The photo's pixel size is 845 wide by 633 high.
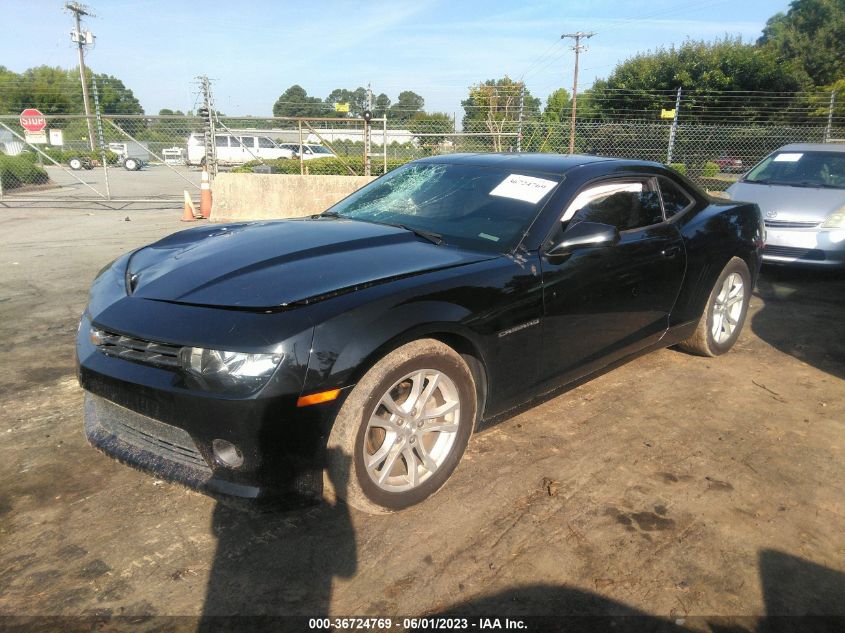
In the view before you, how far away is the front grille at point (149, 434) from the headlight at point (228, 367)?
267 millimetres

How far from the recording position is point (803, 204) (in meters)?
7.16

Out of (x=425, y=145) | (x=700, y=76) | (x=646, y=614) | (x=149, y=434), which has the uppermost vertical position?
(x=700, y=76)

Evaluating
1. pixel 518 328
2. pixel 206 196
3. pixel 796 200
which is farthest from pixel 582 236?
→ pixel 206 196

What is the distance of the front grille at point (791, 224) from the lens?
695 cm

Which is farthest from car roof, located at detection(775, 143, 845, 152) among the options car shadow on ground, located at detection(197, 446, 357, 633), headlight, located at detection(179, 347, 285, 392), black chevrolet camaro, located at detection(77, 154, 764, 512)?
headlight, located at detection(179, 347, 285, 392)

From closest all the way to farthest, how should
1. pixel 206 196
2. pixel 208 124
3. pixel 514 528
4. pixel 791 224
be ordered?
pixel 514 528
pixel 791 224
pixel 206 196
pixel 208 124

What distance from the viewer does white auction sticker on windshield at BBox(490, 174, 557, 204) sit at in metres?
3.38

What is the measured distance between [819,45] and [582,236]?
51.2 m

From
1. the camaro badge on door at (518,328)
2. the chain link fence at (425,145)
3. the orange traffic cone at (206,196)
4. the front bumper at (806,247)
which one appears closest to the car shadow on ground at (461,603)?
the camaro badge on door at (518,328)

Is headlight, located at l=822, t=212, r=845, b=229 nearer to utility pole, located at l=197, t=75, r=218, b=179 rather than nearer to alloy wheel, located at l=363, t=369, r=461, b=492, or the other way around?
alloy wheel, located at l=363, t=369, r=461, b=492

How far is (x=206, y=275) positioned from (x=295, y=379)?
0.78 metres

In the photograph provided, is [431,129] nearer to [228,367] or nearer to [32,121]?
[32,121]

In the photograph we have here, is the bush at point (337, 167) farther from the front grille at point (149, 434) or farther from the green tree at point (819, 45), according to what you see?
the green tree at point (819, 45)

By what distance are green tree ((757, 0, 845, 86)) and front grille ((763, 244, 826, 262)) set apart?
39.9 m
